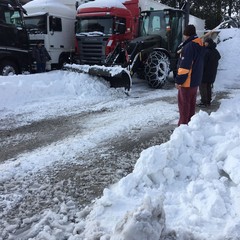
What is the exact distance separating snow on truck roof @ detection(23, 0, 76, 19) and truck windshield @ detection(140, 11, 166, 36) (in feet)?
12.9

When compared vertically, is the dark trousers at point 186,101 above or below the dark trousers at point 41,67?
below

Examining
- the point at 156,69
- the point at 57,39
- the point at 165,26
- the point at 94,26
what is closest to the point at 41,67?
the point at 57,39

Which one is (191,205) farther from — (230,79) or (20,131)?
(230,79)

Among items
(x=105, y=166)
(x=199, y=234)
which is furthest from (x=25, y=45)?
(x=199, y=234)

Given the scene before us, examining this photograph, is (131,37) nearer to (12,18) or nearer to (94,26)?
(94,26)

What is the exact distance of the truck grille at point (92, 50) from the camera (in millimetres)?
12539

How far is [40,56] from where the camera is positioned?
12.7 m

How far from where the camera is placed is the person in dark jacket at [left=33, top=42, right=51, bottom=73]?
12.6 m

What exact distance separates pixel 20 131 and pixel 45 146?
1.14m

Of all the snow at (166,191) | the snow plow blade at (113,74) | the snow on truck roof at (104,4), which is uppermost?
the snow on truck roof at (104,4)

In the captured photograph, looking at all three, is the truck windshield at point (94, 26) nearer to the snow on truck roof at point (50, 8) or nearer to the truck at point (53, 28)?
the truck at point (53, 28)

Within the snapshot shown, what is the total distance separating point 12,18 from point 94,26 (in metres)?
3.02

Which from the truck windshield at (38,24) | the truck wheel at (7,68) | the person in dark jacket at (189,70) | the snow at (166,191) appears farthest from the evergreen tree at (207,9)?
the person in dark jacket at (189,70)

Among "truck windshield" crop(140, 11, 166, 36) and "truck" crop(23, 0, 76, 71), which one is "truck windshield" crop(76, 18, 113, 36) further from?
"truck" crop(23, 0, 76, 71)
